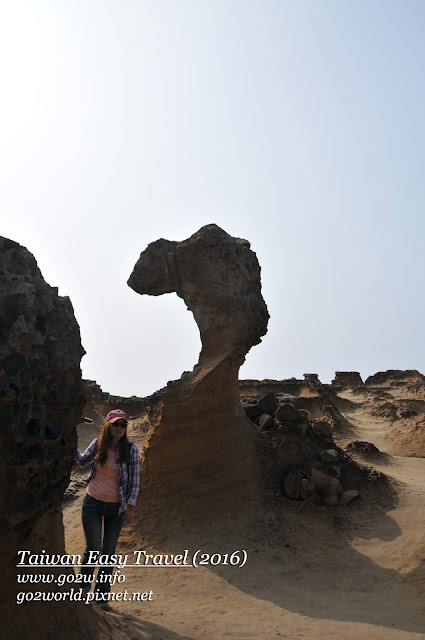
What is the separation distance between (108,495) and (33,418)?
3.27 feet

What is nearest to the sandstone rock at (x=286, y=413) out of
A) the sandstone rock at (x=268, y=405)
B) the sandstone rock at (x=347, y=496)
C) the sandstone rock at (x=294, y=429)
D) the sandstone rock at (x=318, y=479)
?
the sandstone rock at (x=294, y=429)

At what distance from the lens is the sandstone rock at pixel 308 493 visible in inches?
237

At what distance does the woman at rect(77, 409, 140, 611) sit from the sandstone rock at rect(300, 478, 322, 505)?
336cm

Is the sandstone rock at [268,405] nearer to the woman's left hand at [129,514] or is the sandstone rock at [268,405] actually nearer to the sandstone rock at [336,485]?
the sandstone rock at [336,485]

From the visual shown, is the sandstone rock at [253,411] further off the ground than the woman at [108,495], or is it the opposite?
the sandstone rock at [253,411]

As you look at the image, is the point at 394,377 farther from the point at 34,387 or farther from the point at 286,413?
the point at 34,387

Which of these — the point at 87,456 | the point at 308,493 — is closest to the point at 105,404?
the point at 308,493

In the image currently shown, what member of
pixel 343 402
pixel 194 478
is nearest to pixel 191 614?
pixel 194 478

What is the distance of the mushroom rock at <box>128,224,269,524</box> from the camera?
19.9 ft

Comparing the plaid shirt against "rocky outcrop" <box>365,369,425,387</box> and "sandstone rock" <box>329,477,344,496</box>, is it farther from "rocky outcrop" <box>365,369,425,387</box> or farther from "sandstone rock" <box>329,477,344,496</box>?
"rocky outcrop" <box>365,369,425,387</box>

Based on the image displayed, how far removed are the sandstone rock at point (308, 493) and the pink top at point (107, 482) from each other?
348cm

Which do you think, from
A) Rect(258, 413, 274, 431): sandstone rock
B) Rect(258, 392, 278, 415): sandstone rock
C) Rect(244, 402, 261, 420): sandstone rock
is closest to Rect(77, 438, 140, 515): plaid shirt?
A: Rect(258, 413, 274, 431): sandstone rock

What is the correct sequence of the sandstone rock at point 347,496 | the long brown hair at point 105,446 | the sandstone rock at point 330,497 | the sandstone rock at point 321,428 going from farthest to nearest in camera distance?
1. the sandstone rock at point 321,428
2. the sandstone rock at point 347,496
3. the sandstone rock at point 330,497
4. the long brown hair at point 105,446

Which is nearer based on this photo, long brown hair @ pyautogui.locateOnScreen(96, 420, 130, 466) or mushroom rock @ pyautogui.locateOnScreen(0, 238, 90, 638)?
mushroom rock @ pyautogui.locateOnScreen(0, 238, 90, 638)
